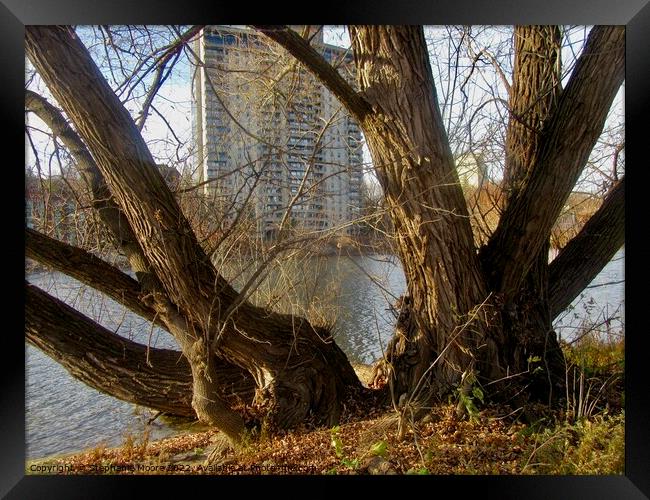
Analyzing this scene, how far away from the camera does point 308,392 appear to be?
2.84 metres

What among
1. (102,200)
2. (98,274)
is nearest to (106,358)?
(98,274)

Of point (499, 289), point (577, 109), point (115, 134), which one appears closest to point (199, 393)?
point (115, 134)

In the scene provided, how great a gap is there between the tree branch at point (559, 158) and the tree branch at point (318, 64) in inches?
43.2

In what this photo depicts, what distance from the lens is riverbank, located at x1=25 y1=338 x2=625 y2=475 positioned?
2146mm

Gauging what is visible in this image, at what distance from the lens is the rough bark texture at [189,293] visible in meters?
2.14

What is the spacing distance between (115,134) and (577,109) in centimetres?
251

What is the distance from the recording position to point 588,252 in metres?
2.61

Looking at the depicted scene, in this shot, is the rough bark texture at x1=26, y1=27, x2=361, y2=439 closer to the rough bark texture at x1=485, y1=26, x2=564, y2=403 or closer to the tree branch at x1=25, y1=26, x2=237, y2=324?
the tree branch at x1=25, y1=26, x2=237, y2=324

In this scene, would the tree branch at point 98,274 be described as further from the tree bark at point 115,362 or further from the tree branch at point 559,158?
the tree branch at point 559,158

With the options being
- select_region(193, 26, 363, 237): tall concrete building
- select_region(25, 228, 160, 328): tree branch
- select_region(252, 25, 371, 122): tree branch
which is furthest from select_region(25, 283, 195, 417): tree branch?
select_region(252, 25, 371, 122): tree branch

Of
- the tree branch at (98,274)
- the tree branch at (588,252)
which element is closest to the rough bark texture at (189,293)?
the tree branch at (98,274)

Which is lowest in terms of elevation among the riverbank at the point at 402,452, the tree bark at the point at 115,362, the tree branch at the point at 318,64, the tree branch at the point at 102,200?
the riverbank at the point at 402,452

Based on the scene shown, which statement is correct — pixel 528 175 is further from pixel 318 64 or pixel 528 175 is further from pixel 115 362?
pixel 115 362
